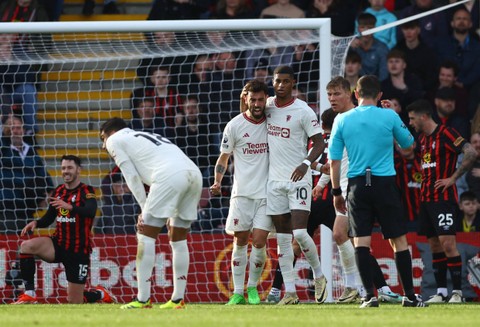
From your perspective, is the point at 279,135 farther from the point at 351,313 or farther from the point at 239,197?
the point at 351,313

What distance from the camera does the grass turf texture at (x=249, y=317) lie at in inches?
337

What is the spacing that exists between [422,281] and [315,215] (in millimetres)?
1866

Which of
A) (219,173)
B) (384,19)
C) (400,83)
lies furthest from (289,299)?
(384,19)

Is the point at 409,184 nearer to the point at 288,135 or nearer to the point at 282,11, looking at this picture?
the point at 288,135

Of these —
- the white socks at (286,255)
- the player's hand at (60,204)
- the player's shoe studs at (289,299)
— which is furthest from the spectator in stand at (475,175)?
the player's hand at (60,204)

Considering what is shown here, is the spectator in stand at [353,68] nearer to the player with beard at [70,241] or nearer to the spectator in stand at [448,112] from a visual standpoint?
the spectator in stand at [448,112]

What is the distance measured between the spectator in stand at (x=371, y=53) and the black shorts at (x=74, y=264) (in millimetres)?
5113

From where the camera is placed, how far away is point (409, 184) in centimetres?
1498

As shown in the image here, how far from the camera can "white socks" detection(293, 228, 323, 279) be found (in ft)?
40.1

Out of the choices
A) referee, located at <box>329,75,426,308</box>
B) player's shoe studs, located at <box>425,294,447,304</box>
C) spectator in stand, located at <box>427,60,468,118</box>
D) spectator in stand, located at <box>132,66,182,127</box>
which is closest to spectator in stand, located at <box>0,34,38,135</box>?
spectator in stand, located at <box>132,66,182,127</box>

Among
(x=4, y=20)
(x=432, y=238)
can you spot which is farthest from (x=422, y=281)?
(x=4, y=20)

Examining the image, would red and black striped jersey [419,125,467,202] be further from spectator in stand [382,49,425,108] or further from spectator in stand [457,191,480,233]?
spectator in stand [382,49,425,108]

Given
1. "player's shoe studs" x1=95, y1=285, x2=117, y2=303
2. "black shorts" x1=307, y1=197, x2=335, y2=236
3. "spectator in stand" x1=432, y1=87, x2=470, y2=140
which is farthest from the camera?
"spectator in stand" x1=432, y1=87, x2=470, y2=140

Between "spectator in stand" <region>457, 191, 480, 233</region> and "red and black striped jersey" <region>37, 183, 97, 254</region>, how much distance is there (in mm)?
4702
